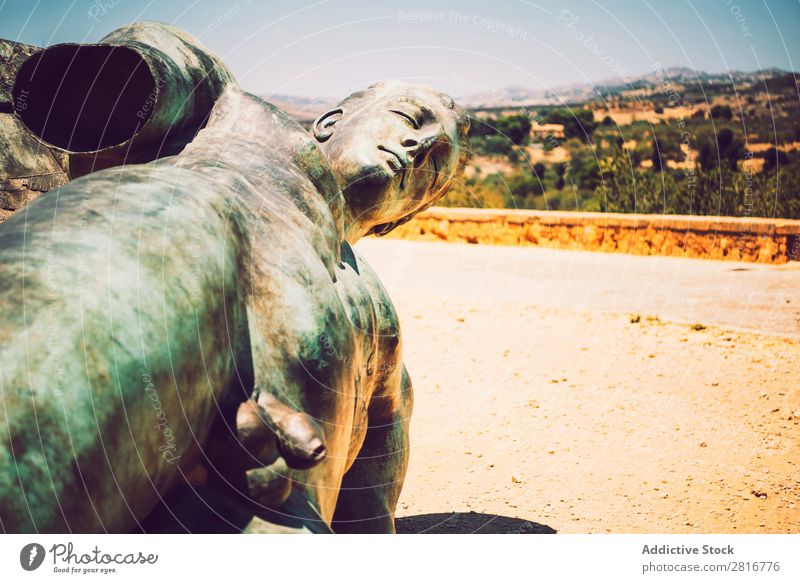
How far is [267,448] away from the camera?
132cm

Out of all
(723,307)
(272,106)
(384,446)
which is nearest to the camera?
(272,106)

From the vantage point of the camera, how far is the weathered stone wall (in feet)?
33.6

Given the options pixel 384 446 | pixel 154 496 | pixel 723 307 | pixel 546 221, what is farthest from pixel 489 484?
pixel 546 221

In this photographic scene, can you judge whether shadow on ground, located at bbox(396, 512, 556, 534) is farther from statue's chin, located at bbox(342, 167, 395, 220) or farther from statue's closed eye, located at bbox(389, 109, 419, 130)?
statue's closed eye, located at bbox(389, 109, 419, 130)

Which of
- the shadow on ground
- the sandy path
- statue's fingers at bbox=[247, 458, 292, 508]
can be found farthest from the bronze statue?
the sandy path

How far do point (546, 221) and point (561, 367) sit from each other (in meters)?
5.84

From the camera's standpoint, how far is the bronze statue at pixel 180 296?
3.45ft

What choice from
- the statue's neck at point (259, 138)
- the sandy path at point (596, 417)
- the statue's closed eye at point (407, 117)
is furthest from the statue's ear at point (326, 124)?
the sandy path at point (596, 417)

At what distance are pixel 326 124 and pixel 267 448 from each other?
1.19 metres

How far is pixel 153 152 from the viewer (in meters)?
1.78

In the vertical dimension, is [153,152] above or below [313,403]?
above

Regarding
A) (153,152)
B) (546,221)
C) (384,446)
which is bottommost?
(546,221)
